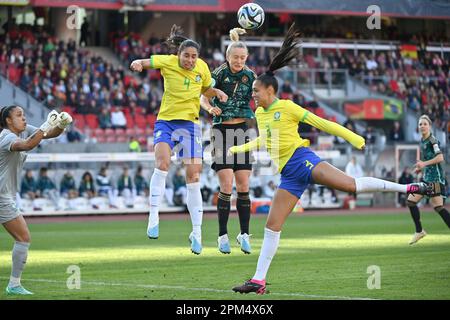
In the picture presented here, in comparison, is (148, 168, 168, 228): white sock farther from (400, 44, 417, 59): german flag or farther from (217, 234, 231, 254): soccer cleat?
(400, 44, 417, 59): german flag

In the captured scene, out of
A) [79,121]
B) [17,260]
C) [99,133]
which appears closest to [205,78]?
[17,260]

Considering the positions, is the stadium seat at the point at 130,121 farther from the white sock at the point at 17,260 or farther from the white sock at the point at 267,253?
the white sock at the point at 267,253

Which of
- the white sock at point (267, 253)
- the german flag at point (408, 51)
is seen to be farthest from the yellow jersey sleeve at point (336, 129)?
the german flag at point (408, 51)

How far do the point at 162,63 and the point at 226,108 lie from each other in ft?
5.04

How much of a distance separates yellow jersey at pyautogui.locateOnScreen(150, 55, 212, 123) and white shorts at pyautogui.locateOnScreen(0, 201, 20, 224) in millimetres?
3059

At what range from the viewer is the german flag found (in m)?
46.3

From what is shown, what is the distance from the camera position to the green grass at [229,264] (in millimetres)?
11078

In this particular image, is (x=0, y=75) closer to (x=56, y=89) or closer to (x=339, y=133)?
(x=56, y=89)

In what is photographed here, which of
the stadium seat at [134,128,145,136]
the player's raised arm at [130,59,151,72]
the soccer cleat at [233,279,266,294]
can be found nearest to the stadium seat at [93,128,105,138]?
the stadium seat at [134,128,145,136]

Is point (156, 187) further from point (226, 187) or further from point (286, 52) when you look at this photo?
point (286, 52)

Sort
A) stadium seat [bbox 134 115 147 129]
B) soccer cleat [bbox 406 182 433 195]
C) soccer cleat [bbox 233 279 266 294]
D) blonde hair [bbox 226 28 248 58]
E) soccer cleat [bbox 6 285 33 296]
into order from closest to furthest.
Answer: soccer cleat [bbox 233 279 266 294], soccer cleat [bbox 6 285 33 296], soccer cleat [bbox 406 182 433 195], blonde hair [bbox 226 28 248 58], stadium seat [bbox 134 115 147 129]

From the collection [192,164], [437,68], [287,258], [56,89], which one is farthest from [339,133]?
[437,68]

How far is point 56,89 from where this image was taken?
35.8m

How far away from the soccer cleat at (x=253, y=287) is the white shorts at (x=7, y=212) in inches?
115
